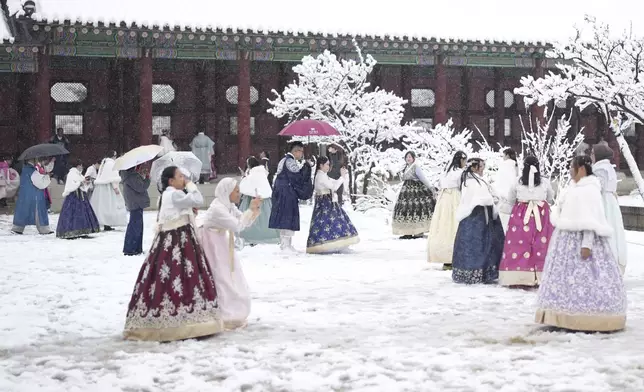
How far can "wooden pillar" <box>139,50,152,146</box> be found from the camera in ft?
66.9

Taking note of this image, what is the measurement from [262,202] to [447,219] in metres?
3.93

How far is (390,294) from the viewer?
8.99m

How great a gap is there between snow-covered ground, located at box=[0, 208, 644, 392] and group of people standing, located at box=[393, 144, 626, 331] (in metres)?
0.24

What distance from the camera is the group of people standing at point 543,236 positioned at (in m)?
7.00

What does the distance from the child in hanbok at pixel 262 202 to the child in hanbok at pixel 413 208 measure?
2196mm

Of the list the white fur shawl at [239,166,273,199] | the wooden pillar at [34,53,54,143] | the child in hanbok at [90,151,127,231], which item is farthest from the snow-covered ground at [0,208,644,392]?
the wooden pillar at [34,53,54,143]

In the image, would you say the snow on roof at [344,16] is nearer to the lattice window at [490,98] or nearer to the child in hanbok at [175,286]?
the lattice window at [490,98]

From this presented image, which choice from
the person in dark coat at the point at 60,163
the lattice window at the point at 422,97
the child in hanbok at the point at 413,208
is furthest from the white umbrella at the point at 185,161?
the lattice window at the point at 422,97

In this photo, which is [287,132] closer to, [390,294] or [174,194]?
[390,294]

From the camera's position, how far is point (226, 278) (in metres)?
7.24

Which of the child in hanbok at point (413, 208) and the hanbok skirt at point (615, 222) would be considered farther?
the child in hanbok at point (413, 208)

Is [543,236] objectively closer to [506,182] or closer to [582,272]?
[506,182]

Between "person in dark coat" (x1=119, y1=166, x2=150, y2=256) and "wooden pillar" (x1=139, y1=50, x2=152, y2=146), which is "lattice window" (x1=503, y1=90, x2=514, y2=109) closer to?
"wooden pillar" (x1=139, y1=50, x2=152, y2=146)

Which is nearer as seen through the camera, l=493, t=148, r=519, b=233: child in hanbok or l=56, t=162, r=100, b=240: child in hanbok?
l=493, t=148, r=519, b=233: child in hanbok
